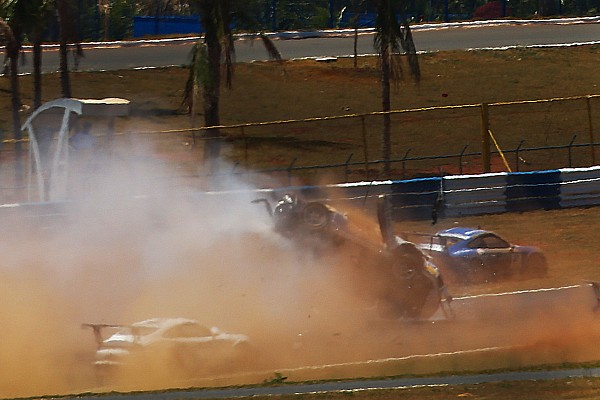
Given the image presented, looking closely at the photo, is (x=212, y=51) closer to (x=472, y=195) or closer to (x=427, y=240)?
(x=472, y=195)

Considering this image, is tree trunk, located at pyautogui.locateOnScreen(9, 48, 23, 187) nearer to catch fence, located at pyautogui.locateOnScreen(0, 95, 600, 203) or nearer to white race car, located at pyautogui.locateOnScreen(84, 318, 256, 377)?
catch fence, located at pyautogui.locateOnScreen(0, 95, 600, 203)

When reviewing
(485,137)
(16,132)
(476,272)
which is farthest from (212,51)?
(476,272)

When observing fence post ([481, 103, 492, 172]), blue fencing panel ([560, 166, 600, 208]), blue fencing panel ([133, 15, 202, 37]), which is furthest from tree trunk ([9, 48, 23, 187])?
blue fencing panel ([133, 15, 202, 37])

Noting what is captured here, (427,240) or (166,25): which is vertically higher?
(166,25)

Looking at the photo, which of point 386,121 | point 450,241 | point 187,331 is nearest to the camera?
point 187,331

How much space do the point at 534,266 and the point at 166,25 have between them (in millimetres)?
30008

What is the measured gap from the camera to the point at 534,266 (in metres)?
17.9

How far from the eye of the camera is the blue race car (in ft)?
57.4

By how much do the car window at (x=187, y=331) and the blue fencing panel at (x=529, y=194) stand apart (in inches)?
367

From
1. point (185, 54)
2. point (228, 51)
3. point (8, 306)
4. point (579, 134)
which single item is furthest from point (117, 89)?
point (8, 306)

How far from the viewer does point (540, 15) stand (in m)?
45.9

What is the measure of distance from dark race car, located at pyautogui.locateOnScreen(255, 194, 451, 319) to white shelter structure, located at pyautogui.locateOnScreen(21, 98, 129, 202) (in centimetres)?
450

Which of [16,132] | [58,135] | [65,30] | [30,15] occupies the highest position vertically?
[30,15]

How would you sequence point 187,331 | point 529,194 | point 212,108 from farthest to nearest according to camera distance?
1. point 212,108
2. point 529,194
3. point 187,331
